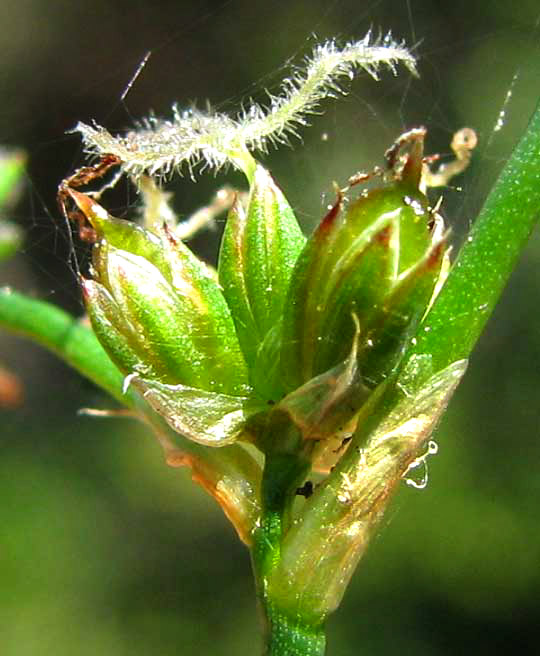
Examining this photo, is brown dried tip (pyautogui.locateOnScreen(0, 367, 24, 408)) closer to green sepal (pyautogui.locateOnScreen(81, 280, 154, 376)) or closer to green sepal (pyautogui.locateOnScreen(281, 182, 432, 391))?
green sepal (pyautogui.locateOnScreen(81, 280, 154, 376))

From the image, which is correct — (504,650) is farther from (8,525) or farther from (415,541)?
(8,525)

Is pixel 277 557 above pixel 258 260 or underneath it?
underneath

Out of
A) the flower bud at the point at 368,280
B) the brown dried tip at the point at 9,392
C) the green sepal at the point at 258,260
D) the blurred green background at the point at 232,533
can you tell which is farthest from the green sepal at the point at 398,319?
the blurred green background at the point at 232,533

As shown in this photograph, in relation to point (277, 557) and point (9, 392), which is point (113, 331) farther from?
point (9, 392)

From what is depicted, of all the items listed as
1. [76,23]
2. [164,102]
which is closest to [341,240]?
[164,102]

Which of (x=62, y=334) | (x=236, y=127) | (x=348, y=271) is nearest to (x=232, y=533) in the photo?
(x=62, y=334)

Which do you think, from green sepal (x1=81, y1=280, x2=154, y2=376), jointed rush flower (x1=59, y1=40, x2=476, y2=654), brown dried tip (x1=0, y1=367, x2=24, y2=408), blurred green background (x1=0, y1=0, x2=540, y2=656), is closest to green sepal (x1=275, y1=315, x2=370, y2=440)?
jointed rush flower (x1=59, y1=40, x2=476, y2=654)

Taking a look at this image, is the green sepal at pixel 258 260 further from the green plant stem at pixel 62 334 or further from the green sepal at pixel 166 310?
the green plant stem at pixel 62 334
